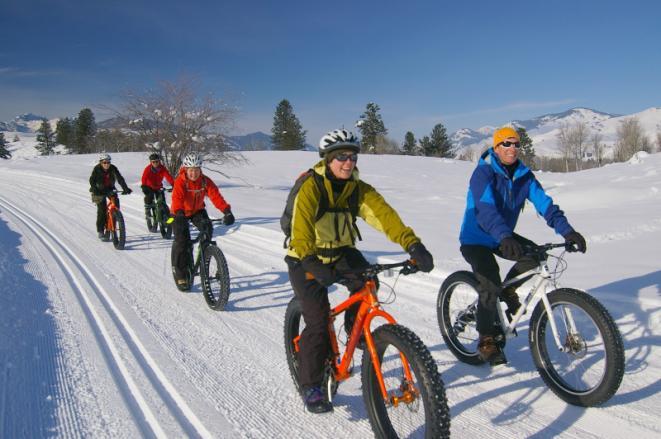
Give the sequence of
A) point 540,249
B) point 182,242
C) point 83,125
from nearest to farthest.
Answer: point 540,249
point 182,242
point 83,125

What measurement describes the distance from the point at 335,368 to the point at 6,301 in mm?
5076

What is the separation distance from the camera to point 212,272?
6.39m

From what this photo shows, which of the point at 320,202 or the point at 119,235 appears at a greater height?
the point at 320,202

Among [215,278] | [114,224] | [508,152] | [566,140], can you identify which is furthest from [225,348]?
[566,140]

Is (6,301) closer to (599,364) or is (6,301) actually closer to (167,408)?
(167,408)

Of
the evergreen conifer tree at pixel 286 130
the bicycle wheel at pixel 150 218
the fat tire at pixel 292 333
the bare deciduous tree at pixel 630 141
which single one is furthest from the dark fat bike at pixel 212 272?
the bare deciduous tree at pixel 630 141

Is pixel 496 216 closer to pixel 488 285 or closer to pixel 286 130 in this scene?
pixel 488 285

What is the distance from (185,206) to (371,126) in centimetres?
7144

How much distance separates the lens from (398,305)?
5871mm

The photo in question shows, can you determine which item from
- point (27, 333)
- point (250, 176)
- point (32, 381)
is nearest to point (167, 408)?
point (32, 381)

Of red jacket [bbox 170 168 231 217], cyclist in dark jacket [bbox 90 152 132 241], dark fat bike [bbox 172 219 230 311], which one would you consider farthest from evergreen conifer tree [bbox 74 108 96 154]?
dark fat bike [bbox 172 219 230 311]

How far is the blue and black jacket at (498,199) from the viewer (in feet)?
12.5

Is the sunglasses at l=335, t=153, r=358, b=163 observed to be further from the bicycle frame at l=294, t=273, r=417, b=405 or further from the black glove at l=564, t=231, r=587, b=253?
the black glove at l=564, t=231, r=587, b=253

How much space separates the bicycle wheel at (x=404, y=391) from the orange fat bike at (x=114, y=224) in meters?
8.45
